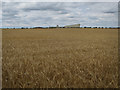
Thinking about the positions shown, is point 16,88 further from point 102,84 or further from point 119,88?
point 119,88

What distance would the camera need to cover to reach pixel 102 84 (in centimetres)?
239

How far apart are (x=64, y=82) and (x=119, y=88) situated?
1.04 metres

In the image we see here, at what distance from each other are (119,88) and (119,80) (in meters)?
0.33

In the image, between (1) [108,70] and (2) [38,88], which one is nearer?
(2) [38,88]

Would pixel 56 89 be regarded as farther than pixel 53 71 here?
No

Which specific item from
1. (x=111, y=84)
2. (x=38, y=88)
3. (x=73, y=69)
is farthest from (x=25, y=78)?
(x=111, y=84)

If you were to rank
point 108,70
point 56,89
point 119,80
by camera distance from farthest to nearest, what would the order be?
point 108,70 < point 119,80 < point 56,89

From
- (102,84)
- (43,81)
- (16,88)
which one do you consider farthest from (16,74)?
(102,84)

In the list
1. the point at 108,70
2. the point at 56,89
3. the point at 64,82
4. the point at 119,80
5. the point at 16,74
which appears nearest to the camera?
the point at 56,89

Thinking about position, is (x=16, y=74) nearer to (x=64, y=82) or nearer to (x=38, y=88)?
(x=38, y=88)

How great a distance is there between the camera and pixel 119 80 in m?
2.65

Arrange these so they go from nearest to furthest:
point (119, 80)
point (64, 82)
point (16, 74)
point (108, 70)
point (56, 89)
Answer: point (56, 89), point (64, 82), point (119, 80), point (16, 74), point (108, 70)

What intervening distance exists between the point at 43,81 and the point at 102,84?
1142 mm

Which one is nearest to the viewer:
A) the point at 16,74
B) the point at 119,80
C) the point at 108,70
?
the point at 119,80
